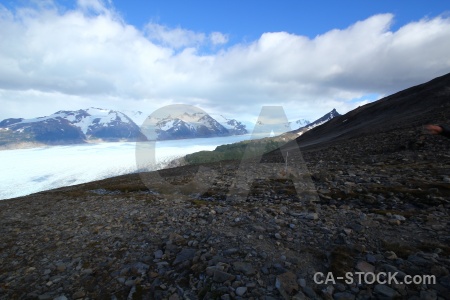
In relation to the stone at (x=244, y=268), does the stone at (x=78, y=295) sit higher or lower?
lower

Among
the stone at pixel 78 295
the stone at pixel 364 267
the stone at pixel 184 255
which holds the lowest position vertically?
the stone at pixel 78 295

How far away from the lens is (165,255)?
8711mm

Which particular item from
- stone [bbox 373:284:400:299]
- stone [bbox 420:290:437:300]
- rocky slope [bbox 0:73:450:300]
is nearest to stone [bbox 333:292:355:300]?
rocky slope [bbox 0:73:450:300]

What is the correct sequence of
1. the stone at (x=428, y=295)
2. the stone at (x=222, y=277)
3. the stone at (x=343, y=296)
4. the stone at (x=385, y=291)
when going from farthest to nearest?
the stone at (x=222, y=277) < the stone at (x=343, y=296) < the stone at (x=385, y=291) < the stone at (x=428, y=295)

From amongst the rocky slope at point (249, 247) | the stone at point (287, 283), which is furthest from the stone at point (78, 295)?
the stone at point (287, 283)

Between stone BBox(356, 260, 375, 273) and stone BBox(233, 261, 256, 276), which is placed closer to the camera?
stone BBox(356, 260, 375, 273)

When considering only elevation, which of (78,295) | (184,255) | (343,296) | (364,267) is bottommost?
(78,295)

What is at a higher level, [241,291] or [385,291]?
[385,291]

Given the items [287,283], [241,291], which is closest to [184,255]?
[241,291]

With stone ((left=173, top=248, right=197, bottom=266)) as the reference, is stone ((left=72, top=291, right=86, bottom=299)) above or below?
below

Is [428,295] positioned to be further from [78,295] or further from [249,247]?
[78,295]

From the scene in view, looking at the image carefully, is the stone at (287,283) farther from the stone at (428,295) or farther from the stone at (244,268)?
the stone at (428,295)

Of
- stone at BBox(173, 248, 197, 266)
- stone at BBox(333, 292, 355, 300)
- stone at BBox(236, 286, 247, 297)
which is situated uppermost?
stone at BBox(333, 292, 355, 300)

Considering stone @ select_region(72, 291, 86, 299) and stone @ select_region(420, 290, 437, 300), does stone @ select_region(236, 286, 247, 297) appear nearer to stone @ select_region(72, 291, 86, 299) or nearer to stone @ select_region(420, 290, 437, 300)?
stone @ select_region(420, 290, 437, 300)
